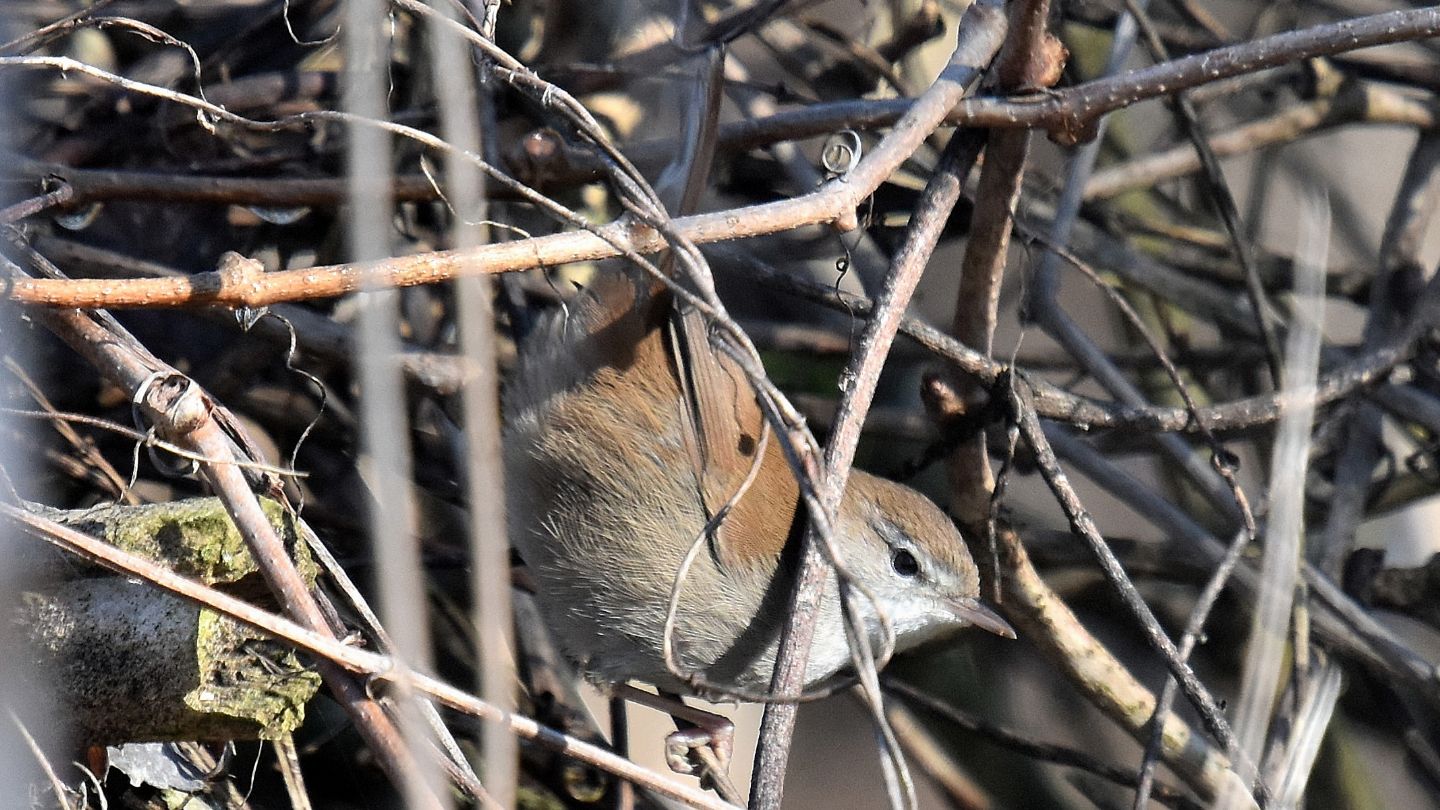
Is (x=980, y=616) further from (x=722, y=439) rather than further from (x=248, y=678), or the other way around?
(x=248, y=678)

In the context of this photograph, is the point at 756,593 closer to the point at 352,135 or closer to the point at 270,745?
the point at 270,745

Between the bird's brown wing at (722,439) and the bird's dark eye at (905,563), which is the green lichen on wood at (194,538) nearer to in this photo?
the bird's brown wing at (722,439)

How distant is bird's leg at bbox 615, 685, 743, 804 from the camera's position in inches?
88.2

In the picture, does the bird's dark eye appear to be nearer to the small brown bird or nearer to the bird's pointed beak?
the bird's pointed beak

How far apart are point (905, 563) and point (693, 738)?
0.52 m

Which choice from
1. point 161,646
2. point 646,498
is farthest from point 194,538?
point 646,498

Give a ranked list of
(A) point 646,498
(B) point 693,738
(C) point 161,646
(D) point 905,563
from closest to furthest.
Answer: (C) point 161,646 → (A) point 646,498 → (B) point 693,738 → (D) point 905,563

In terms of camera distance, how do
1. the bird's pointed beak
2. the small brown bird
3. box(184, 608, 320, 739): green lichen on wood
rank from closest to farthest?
box(184, 608, 320, 739): green lichen on wood, the small brown bird, the bird's pointed beak

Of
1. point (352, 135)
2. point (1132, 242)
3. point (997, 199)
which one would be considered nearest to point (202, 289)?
point (352, 135)

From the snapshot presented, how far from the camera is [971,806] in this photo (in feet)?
9.27

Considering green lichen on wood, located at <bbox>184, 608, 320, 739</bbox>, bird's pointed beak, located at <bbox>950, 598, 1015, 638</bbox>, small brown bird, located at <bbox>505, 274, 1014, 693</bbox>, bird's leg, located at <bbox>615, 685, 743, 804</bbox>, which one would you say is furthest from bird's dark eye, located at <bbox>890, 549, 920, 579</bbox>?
green lichen on wood, located at <bbox>184, 608, 320, 739</bbox>

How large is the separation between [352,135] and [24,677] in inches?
32.0

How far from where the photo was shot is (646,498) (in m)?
2.19

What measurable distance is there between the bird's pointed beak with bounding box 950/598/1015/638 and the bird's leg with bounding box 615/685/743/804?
49 centimetres
